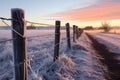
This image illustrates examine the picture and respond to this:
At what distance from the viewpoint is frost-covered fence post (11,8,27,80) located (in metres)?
4.82

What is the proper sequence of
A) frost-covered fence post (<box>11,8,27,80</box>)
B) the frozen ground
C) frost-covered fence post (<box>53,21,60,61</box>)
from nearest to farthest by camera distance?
frost-covered fence post (<box>11,8,27,80</box>), frost-covered fence post (<box>53,21,60,61</box>), the frozen ground

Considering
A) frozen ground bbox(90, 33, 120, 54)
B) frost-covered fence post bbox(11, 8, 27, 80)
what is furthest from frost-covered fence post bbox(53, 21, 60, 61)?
frozen ground bbox(90, 33, 120, 54)

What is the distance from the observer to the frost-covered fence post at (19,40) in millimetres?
4820

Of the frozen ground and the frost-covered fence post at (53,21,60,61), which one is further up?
the frost-covered fence post at (53,21,60,61)

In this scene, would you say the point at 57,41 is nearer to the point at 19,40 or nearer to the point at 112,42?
the point at 19,40

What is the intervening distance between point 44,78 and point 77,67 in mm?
2064

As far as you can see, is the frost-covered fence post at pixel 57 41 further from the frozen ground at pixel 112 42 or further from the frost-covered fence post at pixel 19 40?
the frozen ground at pixel 112 42

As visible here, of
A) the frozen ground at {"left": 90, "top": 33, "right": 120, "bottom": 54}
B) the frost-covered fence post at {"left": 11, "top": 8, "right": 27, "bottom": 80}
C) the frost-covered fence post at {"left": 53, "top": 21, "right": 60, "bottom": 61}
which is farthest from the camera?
the frozen ground at {"left": 90, "top": 33, "right": 120, "bottom": 54}

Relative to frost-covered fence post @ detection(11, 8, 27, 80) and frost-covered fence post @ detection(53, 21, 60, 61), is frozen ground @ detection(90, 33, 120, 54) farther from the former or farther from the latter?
frost-covered fence post @ detection(11, 8, 27, 80)

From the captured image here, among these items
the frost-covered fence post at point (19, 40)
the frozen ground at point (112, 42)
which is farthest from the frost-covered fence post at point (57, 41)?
the frozen ground at point (112, 42)

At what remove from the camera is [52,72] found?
7.75 metres

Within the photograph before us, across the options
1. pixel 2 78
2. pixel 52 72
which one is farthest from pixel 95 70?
pixel 2 78

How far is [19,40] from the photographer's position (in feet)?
15.9

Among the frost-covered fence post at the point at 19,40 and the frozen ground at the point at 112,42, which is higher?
the frost-covered fence post at the point at 19,40
